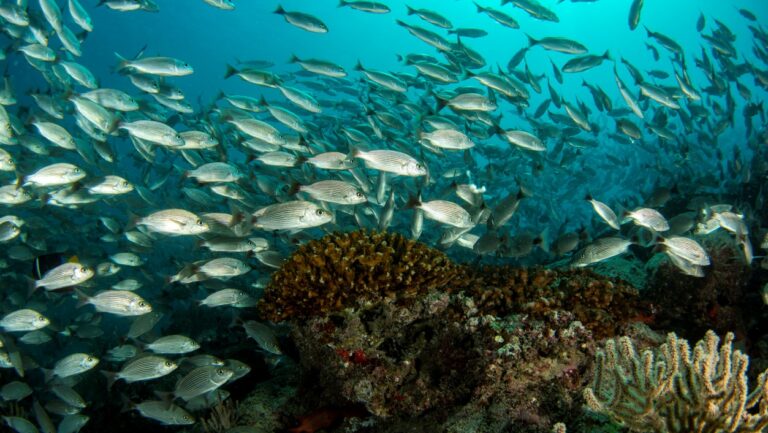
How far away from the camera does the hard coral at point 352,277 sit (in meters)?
4.61

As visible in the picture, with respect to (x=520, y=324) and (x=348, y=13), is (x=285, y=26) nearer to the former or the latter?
(x=348, y=13)

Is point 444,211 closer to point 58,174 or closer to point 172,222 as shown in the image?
point 172,222

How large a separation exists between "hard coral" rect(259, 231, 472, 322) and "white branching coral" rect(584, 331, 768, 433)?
6.67 feet

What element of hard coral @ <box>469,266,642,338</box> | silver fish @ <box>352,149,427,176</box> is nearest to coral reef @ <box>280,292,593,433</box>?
hard coral @ <box>469,266,642,338</box>

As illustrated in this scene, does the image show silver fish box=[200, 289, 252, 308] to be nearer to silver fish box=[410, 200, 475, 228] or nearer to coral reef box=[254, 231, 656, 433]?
coral reef box=[254, 231, 656, 433]

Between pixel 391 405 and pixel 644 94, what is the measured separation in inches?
381

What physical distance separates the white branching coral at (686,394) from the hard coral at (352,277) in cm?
203

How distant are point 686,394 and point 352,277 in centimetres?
302

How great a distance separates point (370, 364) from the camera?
4.37 meters

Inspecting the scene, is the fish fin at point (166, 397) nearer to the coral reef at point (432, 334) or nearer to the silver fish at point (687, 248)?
the coral reef at point (432, 334)

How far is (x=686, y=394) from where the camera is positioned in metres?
2.84

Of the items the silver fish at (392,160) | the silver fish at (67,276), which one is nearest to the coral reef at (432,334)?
the silver fish at (392,160)

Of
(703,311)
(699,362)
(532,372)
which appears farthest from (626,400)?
(703,311)

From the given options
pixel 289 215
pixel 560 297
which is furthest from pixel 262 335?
pixel 560 297
